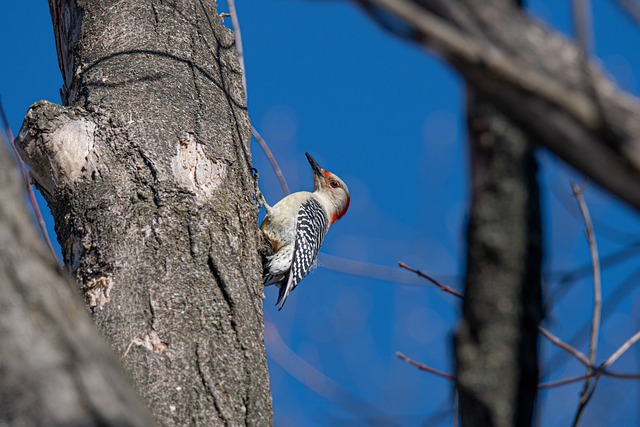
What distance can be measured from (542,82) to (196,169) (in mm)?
2357

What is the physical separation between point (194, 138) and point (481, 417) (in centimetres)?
237

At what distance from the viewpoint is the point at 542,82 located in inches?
43.9

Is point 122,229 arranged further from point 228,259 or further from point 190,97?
point 190,97

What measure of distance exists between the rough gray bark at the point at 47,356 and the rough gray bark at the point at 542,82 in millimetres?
795

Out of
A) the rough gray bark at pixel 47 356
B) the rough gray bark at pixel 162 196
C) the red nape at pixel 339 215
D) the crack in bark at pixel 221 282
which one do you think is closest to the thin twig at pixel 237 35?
the rough gray bark at pixel 162 196

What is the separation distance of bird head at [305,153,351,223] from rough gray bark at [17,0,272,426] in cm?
361

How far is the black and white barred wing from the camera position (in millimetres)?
5695

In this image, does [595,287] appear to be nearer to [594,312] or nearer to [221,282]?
[594,312]

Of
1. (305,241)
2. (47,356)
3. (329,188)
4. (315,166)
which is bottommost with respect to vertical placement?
(47,356)

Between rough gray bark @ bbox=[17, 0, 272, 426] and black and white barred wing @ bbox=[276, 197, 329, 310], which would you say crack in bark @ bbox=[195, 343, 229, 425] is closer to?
rough gray bark @ bbox=[17, 0, 272, 426]

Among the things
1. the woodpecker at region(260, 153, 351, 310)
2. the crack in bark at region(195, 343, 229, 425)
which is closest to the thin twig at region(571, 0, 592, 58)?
the crack in bark at region(195, 343, 229, 425)

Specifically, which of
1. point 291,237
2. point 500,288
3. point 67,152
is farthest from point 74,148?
point 291,237

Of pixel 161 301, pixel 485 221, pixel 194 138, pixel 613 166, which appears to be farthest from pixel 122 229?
pixel 613 166

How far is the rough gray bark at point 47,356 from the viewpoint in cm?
125
